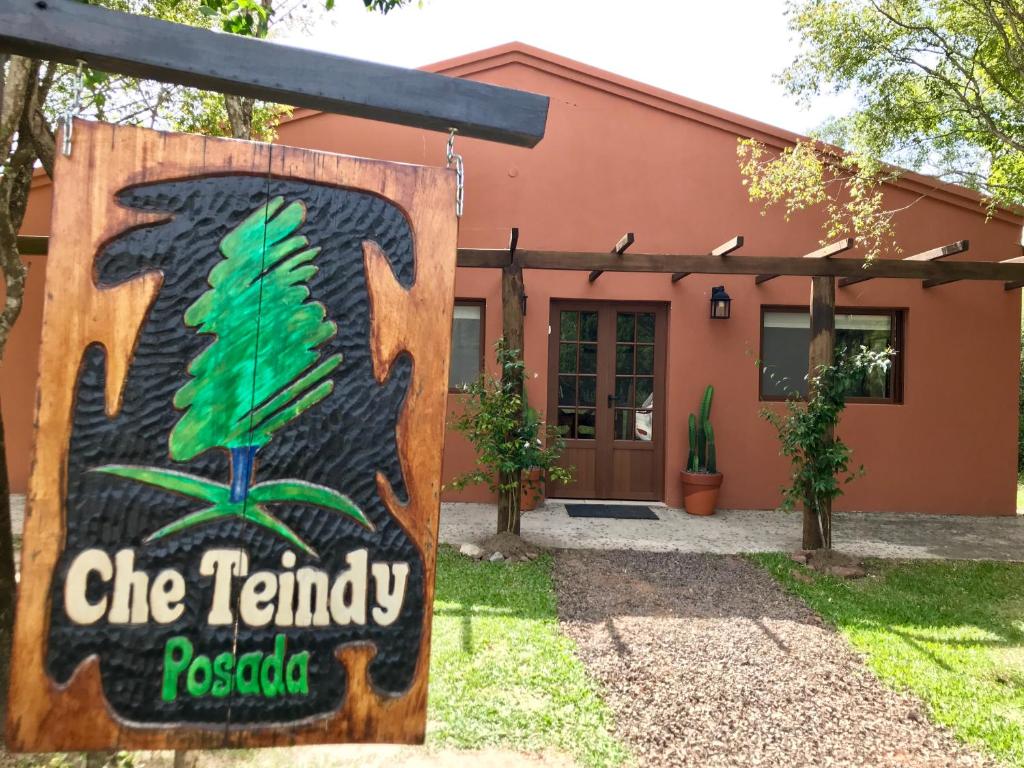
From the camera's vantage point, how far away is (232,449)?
A: 129 centimetres

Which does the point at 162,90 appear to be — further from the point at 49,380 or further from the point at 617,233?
the point at 49,380

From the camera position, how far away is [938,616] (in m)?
3.95

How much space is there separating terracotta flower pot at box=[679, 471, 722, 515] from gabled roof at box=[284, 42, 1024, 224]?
3.62 metres

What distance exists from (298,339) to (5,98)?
2.19m

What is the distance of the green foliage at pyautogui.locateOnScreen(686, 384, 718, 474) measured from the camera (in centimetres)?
670

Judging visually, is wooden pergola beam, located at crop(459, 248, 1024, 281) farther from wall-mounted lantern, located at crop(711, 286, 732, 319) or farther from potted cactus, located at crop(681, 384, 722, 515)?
potted cactus, located at crop(681, 384, 722, 515)

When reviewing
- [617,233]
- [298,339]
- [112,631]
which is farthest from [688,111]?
[112,631]

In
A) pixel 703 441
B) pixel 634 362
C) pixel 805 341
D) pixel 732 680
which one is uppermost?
pixel 805 341

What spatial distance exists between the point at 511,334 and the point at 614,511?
2.44 m

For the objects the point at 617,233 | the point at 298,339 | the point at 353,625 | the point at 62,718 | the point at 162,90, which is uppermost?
the point at 162,90

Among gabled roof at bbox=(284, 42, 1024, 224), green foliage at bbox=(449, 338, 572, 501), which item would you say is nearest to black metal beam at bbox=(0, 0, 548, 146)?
green foliage at bbox=(449, 338, 572, 501)

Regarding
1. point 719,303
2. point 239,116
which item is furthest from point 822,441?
point 239,116

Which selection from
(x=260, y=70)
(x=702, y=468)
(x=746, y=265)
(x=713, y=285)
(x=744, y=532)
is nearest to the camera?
(x=260, y=70)

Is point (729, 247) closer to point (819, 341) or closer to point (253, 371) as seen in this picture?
point (819, 341)
